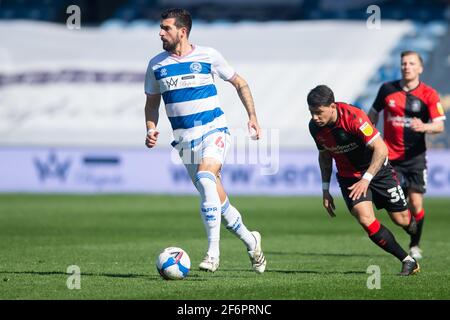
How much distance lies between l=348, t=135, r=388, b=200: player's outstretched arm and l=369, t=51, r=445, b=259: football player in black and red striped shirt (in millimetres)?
2797

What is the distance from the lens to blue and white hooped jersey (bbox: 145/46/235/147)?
32.7 ft

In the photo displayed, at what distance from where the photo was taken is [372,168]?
32.1 feet

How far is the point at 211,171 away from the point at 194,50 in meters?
1.30

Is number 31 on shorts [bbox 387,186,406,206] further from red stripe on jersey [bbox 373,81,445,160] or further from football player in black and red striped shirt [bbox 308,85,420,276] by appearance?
red stripe on jersey [bbox 373,81,445,160]

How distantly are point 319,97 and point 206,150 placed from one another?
4.05ft

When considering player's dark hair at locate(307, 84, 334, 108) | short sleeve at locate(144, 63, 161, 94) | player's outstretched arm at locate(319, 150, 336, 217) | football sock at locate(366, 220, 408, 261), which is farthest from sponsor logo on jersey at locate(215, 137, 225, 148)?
football sock at locate(366, 220, 408, 261)

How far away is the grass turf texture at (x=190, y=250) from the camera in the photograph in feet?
28.6

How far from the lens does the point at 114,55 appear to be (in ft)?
94.7

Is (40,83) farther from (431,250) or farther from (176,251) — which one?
(176,251)

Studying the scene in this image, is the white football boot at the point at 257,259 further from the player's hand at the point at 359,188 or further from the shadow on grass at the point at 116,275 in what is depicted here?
the player's hand at the point at 359,188

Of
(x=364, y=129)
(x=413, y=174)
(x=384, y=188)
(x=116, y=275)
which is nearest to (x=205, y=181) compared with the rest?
(x=116, y=275)

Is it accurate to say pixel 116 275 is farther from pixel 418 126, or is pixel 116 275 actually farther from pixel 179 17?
pixel 418 126

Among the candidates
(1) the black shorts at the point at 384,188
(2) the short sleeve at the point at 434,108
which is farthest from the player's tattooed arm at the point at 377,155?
(2) the short sleeve at the point at 434,108

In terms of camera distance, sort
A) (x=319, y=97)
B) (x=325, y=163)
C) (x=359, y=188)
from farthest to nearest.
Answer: (x=325, y=163) < (x=359, y=188) < (x=319, y=97)
